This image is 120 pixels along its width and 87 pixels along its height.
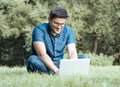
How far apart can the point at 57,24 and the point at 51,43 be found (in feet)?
1.58

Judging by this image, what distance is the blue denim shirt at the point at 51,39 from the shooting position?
8.00 metres

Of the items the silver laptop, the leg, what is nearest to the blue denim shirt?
the leg

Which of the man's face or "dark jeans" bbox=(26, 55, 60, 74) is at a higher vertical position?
the man's face

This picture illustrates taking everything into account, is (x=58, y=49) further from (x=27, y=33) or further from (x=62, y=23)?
(x=27, y=33)

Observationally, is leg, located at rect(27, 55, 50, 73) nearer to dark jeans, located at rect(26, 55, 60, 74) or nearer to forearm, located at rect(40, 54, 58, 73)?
dark jeans, located at rect(26, 55, 60, 74)

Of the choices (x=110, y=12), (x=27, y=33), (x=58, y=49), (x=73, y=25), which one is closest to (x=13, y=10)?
(x=27, y=33)

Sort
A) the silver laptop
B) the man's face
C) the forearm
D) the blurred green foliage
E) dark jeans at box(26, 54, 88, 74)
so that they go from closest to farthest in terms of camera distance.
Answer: the silver laptop → the forearm → the man's face → dark jeans at box(26, 54, 88, 74) → the blurred green foliage

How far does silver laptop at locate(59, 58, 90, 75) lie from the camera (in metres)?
7.13

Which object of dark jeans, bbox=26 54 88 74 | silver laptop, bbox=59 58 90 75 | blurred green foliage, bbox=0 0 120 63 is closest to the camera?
silver laptop, bbox=59 58 90 75

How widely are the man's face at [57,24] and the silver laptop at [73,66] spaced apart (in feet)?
2.79

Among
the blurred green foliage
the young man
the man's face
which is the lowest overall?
the blurred green foliage

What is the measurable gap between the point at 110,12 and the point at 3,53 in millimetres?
7288

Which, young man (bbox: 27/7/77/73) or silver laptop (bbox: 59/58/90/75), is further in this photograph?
young man (bbox: 27/7/77/73)

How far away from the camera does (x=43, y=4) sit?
27703 mm
